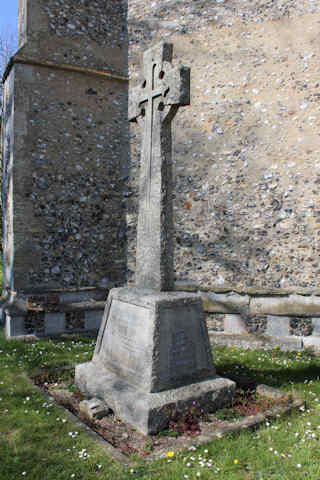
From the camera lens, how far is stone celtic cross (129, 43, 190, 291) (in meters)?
3.49

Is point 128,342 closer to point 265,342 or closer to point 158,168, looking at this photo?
point 158,168

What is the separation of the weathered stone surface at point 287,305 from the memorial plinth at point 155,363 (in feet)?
7.64

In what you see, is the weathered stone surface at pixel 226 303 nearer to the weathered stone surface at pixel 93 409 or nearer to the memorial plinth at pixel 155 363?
the memorial plinth at pixel 155 363

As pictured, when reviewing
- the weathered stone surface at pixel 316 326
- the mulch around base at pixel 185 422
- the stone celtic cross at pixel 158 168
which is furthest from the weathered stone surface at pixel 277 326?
the stone celtic cross at pixel 158 168

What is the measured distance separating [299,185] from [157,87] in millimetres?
3253

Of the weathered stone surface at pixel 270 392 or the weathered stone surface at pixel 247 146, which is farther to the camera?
the weathered stone surface at pixel 247 146

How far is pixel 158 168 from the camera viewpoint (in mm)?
3568

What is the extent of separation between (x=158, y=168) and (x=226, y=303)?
3.11 metres

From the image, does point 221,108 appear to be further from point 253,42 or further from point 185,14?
point 185,14

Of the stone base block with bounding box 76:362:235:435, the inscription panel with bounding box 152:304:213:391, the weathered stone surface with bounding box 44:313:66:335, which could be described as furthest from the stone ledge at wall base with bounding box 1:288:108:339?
the inscription panel with bounding box 152:304:213:391

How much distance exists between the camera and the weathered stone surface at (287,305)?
209 inches

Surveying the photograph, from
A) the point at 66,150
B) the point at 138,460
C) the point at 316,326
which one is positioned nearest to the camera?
the point at 138,460

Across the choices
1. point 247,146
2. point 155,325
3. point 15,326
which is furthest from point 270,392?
point 247,146

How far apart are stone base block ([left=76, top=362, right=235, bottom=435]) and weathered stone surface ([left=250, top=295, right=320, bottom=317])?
2316mm
